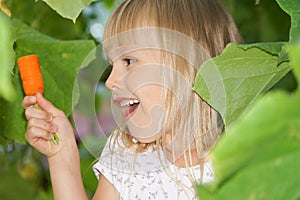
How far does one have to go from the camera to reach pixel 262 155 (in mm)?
410

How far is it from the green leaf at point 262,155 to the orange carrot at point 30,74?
0.65 m

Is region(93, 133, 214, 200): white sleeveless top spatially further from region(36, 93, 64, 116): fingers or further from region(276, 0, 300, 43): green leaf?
region(276, 0, 300, 43): green leaf

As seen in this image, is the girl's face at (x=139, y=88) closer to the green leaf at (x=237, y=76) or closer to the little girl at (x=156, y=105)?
the little girl at (x=156, y=105)

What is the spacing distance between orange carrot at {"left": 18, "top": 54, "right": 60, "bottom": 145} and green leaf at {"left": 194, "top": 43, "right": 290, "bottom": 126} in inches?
13.1

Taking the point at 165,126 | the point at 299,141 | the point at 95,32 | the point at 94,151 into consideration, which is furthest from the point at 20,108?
the point at 299,141

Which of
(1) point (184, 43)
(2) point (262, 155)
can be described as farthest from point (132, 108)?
(2) point (262, 155)

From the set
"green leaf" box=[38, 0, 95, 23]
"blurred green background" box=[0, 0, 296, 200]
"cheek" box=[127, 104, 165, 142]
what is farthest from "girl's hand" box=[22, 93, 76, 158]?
"blurred green background" box=[0, 0, 296, 200]

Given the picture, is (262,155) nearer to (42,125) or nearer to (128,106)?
(128,106)

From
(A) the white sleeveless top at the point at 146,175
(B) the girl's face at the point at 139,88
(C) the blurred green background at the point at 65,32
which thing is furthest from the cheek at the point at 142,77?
(C) the blurred green background at the point at 65,32

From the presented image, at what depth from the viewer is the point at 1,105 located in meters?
1.15

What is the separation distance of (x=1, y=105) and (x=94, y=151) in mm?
162

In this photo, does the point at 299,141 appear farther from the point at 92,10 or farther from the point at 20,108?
the point at 92,10

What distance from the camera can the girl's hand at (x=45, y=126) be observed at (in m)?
1.04

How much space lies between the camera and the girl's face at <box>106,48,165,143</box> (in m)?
0.94
